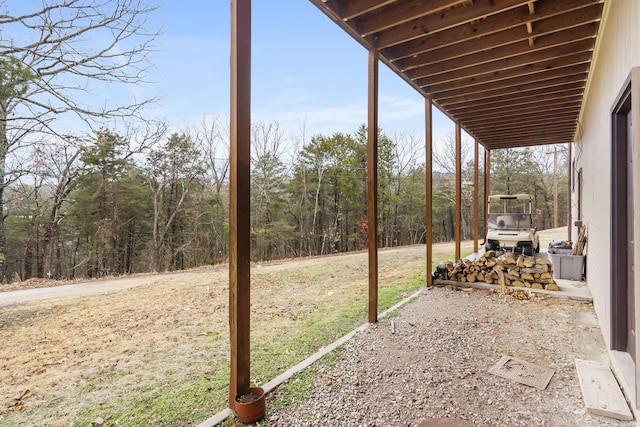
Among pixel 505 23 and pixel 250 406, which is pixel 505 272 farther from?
pixel 250 406

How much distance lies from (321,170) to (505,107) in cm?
979

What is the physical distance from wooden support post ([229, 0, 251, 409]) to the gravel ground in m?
0.42

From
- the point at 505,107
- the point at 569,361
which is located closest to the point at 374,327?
the point at 569,361

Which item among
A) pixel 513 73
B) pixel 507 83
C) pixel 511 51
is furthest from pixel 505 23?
pixel 507 83

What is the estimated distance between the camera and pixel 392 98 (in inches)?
683

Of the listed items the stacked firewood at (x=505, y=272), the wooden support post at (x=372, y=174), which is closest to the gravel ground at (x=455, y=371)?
the wooden support post at (x=372, y=174)

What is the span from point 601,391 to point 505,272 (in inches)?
125

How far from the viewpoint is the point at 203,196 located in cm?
1258

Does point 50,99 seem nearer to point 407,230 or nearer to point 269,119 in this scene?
point 269,119

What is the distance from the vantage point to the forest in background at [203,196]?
31.5ft

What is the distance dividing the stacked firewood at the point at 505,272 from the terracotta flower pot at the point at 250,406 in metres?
4.15

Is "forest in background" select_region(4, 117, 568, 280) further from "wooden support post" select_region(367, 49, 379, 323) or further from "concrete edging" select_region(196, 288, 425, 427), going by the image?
"concrete edging" select_region(196, 288, 425, 427)

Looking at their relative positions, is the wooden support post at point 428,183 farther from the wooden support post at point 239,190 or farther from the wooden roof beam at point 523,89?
the wooden support post at point 239,190

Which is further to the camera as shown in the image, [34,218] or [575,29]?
[34,218]
